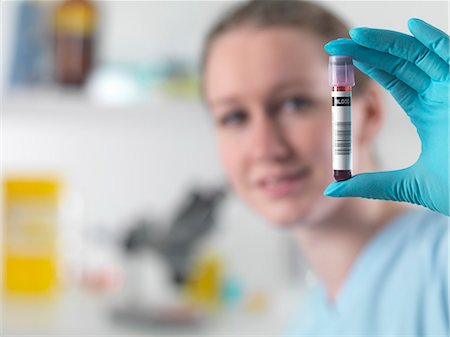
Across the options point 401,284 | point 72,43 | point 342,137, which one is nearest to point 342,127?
point 342,137

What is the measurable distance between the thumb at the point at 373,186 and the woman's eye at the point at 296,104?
0.28 m

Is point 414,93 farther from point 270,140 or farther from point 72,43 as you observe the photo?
point 72,43

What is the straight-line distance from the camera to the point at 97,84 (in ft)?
5.76

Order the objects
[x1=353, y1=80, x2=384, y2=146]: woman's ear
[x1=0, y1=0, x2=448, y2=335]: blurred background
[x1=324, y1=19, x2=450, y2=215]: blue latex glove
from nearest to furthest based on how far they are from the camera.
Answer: [x1=324, y1=19, x2=450, y2=215]: blue latex glove → [x1=353, y1=80, x2=384, y2=146]: woman's ear → [x1=0, y1=0, x2=448, y2=335]: blurred background

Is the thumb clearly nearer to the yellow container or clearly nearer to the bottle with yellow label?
the bottle with yellow label

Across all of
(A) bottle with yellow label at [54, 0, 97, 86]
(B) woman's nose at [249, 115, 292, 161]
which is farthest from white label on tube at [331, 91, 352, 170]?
(A) bottle with yellow label at [54, 0, 97, 86]

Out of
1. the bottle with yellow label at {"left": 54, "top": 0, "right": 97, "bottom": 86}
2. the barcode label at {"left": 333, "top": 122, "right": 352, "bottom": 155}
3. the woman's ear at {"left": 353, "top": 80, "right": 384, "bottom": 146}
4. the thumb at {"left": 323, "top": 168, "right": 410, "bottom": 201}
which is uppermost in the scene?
the bottle with yellow label at {"left": 54, "top": 0, "right": 97, "bottom": 86}

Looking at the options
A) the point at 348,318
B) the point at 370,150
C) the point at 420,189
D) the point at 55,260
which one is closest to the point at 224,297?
the point at 55,260

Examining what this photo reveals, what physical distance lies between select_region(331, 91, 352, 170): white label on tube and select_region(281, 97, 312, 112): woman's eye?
277 mm

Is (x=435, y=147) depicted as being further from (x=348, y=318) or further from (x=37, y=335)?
(x=37, y=335)

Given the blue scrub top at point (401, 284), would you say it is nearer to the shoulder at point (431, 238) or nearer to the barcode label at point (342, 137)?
the shoulder at point (431, 238)

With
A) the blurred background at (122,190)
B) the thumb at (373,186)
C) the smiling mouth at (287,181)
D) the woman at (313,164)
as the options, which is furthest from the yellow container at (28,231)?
the thumb at (373,186)

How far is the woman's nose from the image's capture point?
2.79ft

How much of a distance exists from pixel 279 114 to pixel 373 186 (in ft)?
0.97
